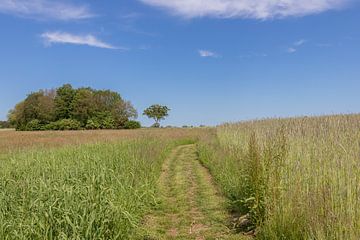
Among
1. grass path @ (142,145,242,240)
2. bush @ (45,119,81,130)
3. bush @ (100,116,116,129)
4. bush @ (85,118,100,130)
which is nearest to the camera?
grass path @ (142,145,242,240)

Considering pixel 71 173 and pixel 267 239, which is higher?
pixel 71 173

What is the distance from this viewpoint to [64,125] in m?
71.1

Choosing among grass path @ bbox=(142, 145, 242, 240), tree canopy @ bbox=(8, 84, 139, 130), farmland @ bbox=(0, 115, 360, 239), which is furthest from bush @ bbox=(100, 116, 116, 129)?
farmland @ bbox=(0, 115, 360, 239)

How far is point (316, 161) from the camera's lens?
6133 mm

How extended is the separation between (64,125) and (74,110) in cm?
531

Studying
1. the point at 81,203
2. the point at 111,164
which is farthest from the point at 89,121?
the point at 81,203

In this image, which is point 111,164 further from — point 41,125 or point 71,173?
point 41,125

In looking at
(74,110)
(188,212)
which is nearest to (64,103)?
(74,110)

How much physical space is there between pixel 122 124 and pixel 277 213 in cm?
7229

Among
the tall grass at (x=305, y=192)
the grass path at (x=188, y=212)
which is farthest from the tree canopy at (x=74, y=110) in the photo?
the tall grass at (x=305, y=192)

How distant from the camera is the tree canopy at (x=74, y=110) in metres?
73.5

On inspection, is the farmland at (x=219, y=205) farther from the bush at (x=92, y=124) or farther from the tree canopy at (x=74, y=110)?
the tree canopy at (x=74, y=110)

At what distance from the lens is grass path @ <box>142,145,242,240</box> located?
23.9 feet

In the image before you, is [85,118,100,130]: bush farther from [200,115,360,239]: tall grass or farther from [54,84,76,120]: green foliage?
[200,115,360,239]: tall grass
